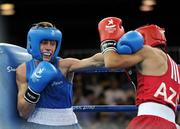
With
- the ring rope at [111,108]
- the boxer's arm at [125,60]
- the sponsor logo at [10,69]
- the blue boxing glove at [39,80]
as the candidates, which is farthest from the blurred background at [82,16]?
the boxer's arm at [125,60]

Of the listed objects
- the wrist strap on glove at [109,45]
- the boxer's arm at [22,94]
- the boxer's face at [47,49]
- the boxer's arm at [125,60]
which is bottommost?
the boxer's arm at [22,94]

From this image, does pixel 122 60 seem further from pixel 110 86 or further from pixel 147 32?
pixel 110 86

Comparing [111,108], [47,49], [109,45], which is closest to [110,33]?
[109,45]

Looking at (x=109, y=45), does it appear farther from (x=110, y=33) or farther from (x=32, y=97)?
(x=32, y=97)

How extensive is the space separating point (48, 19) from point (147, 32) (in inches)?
186

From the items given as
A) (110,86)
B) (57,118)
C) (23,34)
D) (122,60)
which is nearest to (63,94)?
(57,118)

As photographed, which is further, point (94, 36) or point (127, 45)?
point (94, 36)

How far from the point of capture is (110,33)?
2561 mm

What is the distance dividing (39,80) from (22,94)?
187mm

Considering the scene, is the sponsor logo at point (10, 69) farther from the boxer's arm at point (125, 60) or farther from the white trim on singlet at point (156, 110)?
the white trim on singlet at point (156, 110)

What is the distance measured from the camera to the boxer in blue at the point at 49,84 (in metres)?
2.71

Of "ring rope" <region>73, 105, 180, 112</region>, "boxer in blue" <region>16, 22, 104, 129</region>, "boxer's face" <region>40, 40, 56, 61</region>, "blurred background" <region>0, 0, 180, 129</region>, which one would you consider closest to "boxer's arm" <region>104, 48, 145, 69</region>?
"boxer in blue" <region>16, 22, 104, 129</region>

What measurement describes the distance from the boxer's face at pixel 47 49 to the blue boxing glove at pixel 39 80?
0.11 metres

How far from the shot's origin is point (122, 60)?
97.8 inches
